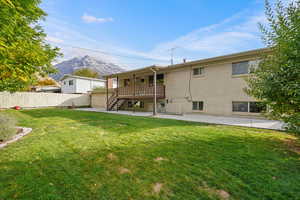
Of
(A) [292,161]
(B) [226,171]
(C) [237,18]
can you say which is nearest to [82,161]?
(B) [226,171]

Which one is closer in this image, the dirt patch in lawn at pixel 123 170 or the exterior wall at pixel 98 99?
the dirt patch in lawn at pixel 123 170

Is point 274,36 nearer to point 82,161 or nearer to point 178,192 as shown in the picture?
point 178,192

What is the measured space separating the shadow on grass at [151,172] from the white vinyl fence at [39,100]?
17.5m

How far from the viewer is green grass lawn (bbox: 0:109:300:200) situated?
2143 millimetres

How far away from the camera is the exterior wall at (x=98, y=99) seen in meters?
19.3

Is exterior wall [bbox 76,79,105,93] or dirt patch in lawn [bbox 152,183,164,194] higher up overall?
exterior wall [bbox 76,79,105,93]

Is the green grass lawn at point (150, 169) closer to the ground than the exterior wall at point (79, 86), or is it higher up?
closer to the ground

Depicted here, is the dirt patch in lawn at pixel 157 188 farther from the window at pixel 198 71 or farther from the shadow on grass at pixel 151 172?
the window at pixel 198 71

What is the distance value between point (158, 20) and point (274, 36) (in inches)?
526

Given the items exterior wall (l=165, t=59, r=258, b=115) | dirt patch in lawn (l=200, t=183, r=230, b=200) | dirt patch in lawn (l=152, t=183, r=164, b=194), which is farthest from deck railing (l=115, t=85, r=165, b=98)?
dirt patch in lawn (l=200, t=183, r=230, b=200)

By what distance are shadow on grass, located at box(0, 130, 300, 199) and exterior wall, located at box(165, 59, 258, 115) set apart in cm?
585

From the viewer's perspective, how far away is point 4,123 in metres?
4.45

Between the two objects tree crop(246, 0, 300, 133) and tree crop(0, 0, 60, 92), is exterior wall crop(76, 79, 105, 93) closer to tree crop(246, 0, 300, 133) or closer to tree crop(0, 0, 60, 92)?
tree crop(0, 0, 60, 92)

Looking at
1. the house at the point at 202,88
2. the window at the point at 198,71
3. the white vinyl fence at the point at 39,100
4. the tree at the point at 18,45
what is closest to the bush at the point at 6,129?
the tree at the point at 18,45
